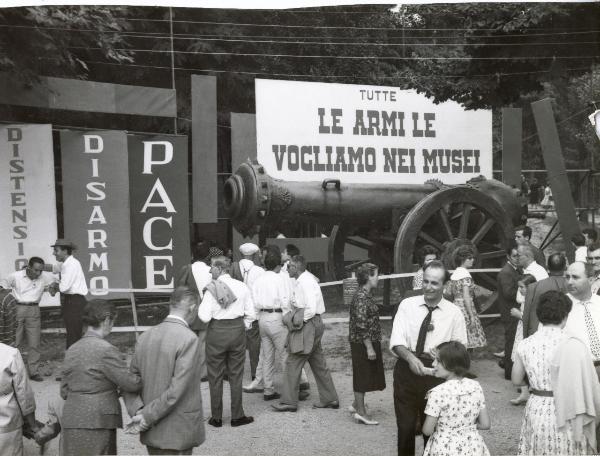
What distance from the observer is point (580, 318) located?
3842mm

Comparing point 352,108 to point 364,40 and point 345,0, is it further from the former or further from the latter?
point 345,0

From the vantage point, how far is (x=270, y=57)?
5.71 m

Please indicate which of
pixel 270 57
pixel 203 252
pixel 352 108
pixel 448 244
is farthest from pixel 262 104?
pixel 448 244

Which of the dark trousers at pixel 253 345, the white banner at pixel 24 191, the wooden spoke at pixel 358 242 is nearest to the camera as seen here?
the white banner at pixel 24 191

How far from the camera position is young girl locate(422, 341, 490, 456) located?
3.14 m

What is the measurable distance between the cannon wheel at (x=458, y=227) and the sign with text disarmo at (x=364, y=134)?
15.9 inches

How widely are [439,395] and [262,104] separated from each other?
11.2ft

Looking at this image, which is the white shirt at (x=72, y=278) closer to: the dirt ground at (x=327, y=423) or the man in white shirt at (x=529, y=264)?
the dirt ground at (x=327, y=423)

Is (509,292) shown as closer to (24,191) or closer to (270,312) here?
(270,312)

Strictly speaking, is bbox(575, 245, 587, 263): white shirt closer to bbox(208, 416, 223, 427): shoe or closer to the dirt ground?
the dirt ground

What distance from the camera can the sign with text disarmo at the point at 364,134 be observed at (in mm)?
5973

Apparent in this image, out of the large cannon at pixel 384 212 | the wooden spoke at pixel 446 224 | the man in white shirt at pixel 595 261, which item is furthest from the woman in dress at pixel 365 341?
the wooden spoke at pixel 446 224

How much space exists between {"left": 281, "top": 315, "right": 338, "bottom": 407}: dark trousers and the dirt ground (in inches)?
5.0

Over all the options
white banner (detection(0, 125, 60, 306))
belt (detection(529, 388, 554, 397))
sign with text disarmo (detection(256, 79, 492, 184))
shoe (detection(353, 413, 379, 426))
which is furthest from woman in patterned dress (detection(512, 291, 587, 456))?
white banner (detection(0, 125, 60, 306))
